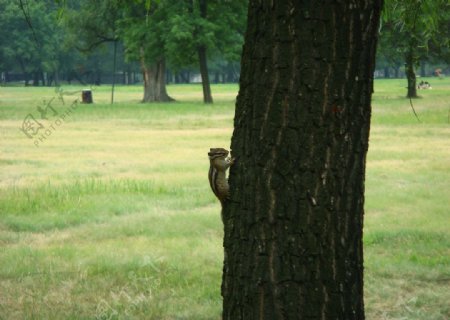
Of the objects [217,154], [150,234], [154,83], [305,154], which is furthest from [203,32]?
[305,154]

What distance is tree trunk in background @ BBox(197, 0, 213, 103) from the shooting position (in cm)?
4678

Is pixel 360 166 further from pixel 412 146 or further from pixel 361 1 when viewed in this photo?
pixel 412 146

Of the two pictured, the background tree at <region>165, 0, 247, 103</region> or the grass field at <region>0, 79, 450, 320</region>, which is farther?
the background tree at <region>165, 0, 247, 103</region>

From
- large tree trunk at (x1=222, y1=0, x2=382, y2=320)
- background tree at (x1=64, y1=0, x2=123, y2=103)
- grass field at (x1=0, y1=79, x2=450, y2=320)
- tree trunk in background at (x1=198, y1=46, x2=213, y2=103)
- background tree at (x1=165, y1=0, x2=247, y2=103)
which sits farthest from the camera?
background tree at (x1=64, y1=0, x2=123, y2=103)

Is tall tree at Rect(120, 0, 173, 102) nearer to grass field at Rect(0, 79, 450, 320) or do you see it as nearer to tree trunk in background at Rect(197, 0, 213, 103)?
tree trunk in background at Rect(197, 0, 213, 103)

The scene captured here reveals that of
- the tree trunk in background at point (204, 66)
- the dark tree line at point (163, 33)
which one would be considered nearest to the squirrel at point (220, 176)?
the dark tree line at point (163, 33)

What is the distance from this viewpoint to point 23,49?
292 ft

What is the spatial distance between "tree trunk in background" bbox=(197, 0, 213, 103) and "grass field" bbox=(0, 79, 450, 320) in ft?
91.8

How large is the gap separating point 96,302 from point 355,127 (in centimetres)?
326

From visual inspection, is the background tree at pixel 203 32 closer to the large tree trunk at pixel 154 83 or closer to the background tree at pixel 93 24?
the large tree trunk at pixel 154 83

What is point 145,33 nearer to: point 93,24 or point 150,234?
point 93,24

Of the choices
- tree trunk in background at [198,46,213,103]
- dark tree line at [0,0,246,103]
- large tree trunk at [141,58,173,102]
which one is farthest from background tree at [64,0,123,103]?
tree trunk in background at [198,46,213,103]

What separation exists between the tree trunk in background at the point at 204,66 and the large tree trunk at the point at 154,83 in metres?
6.60

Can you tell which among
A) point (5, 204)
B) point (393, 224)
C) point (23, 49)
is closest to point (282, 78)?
point (393, 224)
